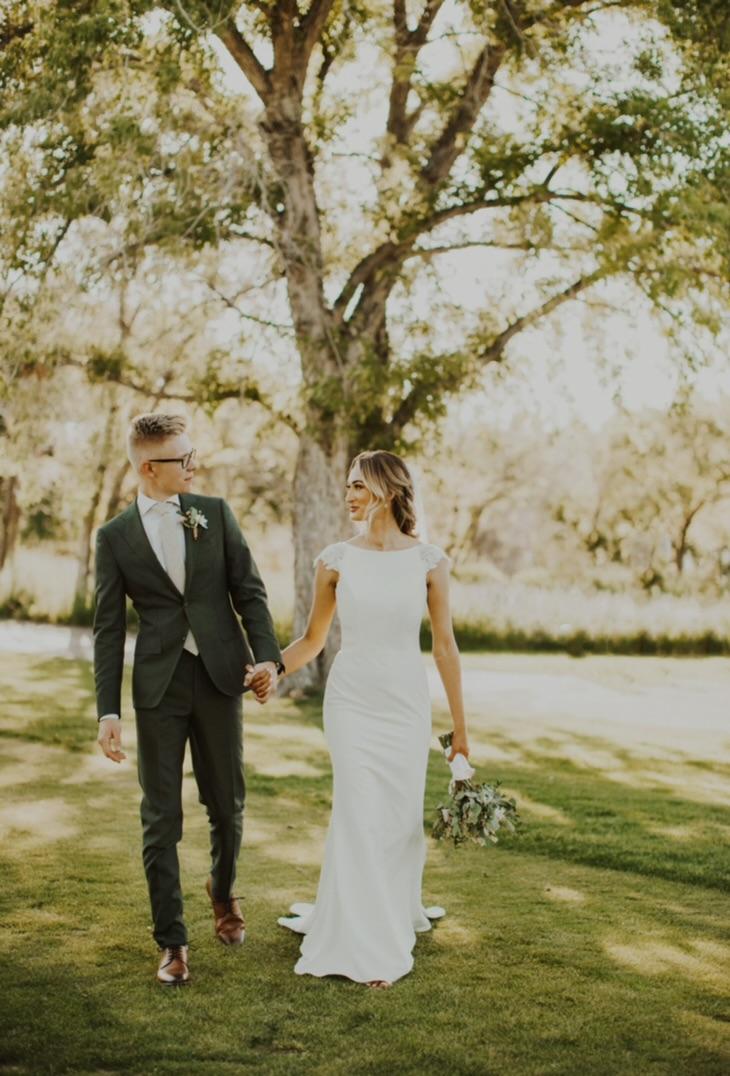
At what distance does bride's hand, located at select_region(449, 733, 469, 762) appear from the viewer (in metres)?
5.34

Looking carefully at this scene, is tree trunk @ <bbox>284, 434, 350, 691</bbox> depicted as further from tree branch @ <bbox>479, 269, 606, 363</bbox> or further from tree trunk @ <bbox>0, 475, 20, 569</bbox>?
tree trunk @ <bbox>0, 475, 20, 569</bbox>

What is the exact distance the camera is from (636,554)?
2042 inches

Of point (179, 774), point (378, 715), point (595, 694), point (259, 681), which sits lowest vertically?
point (595, 694)

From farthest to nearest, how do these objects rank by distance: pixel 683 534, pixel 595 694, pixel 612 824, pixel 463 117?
1. pixel 683 534
2. pixel 595 694
3. pixel 463 117
4. pixel 612 824

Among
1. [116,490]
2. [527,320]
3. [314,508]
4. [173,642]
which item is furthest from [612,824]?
[116,490]

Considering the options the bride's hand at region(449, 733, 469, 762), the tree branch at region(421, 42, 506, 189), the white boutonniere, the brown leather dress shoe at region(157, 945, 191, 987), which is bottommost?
the brown leather dress shoe at region(157, 945, 191, 987)

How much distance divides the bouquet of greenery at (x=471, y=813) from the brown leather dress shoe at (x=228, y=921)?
932mm

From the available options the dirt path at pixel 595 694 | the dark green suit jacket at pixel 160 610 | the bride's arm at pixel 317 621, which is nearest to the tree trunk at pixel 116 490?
the dirt path at pixel 595 694

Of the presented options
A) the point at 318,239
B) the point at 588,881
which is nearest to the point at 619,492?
the point at 318,239

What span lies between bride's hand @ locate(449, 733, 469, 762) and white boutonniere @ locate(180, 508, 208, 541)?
1467 millimetres

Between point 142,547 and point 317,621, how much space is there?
0.98 metres

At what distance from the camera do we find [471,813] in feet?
17.1

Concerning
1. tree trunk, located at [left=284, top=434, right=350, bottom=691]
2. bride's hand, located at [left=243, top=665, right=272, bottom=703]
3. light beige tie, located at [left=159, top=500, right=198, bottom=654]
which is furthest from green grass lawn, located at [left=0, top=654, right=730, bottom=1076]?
tree trunk, located at [left=284, top=434, right=350, bottom=691]

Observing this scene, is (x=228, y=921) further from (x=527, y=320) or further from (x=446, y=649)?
(x=527, y=320)
